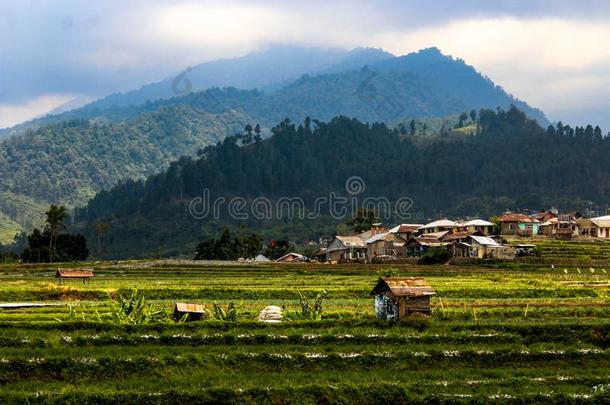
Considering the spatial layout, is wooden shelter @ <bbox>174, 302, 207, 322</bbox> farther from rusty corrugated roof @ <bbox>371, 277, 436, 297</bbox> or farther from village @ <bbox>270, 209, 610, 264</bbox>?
village @ <bbox>270, 209, 610, 264</bbox>

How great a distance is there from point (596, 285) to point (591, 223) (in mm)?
78198

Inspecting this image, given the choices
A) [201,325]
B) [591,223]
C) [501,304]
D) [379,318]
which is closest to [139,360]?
[201,325]

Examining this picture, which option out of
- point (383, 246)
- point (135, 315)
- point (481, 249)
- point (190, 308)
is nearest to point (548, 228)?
point (383, 246)

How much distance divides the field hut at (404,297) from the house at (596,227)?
4160 inches

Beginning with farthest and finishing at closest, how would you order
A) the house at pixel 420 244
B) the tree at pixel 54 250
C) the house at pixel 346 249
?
1. the house at pixel 346 249
2. the tree at pixel 54 250
3. the house at pixel 420 244

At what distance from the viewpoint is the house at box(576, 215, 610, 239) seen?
13312 centimetres

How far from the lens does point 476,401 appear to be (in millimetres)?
23484

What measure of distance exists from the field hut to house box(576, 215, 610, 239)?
347ft

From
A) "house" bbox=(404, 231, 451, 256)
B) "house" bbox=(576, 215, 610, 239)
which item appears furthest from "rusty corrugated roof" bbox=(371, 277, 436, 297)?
"house" bbox=(576, 215, 610, 239)

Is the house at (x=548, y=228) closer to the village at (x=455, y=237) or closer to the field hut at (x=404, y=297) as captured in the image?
the village at (x=455, y=237)

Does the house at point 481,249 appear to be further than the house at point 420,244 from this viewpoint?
No

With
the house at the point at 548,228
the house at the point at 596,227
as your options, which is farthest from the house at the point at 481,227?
the house at the point at 596,227

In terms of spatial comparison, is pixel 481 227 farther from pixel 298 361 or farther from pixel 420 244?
pixel 298 361

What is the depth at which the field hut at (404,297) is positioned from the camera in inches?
1345
